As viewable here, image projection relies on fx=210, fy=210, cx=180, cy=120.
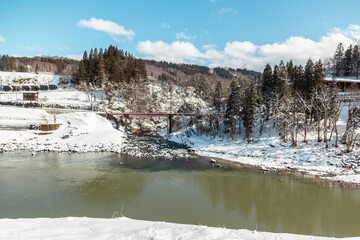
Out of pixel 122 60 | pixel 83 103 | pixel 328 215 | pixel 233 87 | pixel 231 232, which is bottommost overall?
pixel 328 215

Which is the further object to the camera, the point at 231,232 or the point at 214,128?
Answer: the point at 214,128

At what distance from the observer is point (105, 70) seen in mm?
67000

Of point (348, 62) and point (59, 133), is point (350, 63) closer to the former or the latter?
point (348, 62)

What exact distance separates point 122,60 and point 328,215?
76.1 metres

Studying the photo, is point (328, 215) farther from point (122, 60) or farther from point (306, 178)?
point (122, 60)

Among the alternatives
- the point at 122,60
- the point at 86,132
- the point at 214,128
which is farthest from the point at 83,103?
the point at 214,128

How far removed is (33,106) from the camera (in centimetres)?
4931

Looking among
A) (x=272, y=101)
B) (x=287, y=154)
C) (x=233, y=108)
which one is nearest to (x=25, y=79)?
(x=233, y=108)

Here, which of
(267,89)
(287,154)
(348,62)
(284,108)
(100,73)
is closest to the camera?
(287,154)

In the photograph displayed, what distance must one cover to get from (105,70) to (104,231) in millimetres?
65850

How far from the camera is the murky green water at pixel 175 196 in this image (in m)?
13.9

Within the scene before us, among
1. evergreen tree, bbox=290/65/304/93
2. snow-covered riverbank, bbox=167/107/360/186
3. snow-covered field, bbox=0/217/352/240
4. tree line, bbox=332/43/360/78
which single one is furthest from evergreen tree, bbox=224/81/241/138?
tree line, bbox=332/43/360/78

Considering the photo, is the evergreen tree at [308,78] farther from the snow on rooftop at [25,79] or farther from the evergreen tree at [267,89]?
the snow on rooftop at [25,79]

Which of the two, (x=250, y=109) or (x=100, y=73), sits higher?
(x=100, y=73)
